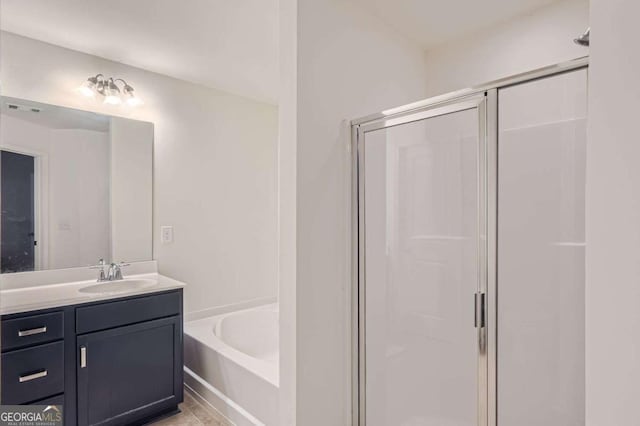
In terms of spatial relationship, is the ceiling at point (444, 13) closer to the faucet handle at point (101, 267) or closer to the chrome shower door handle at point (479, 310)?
the chrome shower door handle at point (479, 310)

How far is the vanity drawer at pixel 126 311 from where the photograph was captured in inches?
73.7

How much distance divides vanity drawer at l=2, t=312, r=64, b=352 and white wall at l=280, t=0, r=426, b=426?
3.94ft

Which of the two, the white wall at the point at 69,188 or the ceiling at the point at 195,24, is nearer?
the ceiling at the point at 195,24

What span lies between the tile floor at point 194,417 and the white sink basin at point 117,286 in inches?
33.5

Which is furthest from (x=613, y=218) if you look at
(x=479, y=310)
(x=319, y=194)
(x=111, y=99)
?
(x=111, y=99)

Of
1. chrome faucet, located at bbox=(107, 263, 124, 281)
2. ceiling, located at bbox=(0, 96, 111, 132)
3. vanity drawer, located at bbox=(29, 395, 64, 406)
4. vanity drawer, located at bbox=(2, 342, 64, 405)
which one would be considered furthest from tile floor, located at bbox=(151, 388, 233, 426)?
ceiling, located at bbox=(0, 96, 111, 132)

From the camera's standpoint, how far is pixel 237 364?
81.5 inches

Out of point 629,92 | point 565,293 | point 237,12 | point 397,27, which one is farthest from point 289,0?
point 565,293

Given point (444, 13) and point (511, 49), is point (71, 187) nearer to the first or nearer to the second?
point (444, 13)

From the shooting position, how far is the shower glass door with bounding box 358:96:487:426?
1355 millimetres

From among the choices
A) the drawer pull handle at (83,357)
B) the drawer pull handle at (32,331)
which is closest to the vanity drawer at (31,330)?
the drawer pull handle at (32,331)

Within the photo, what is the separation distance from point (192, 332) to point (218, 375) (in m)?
0.47

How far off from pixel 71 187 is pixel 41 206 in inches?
8.0

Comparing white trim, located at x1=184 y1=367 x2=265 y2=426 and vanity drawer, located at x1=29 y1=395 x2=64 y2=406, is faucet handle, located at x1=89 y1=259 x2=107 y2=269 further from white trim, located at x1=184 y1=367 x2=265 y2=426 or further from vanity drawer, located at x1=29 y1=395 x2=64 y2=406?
white trim, located at x1=184 y1=367 x2=265 y2=426
